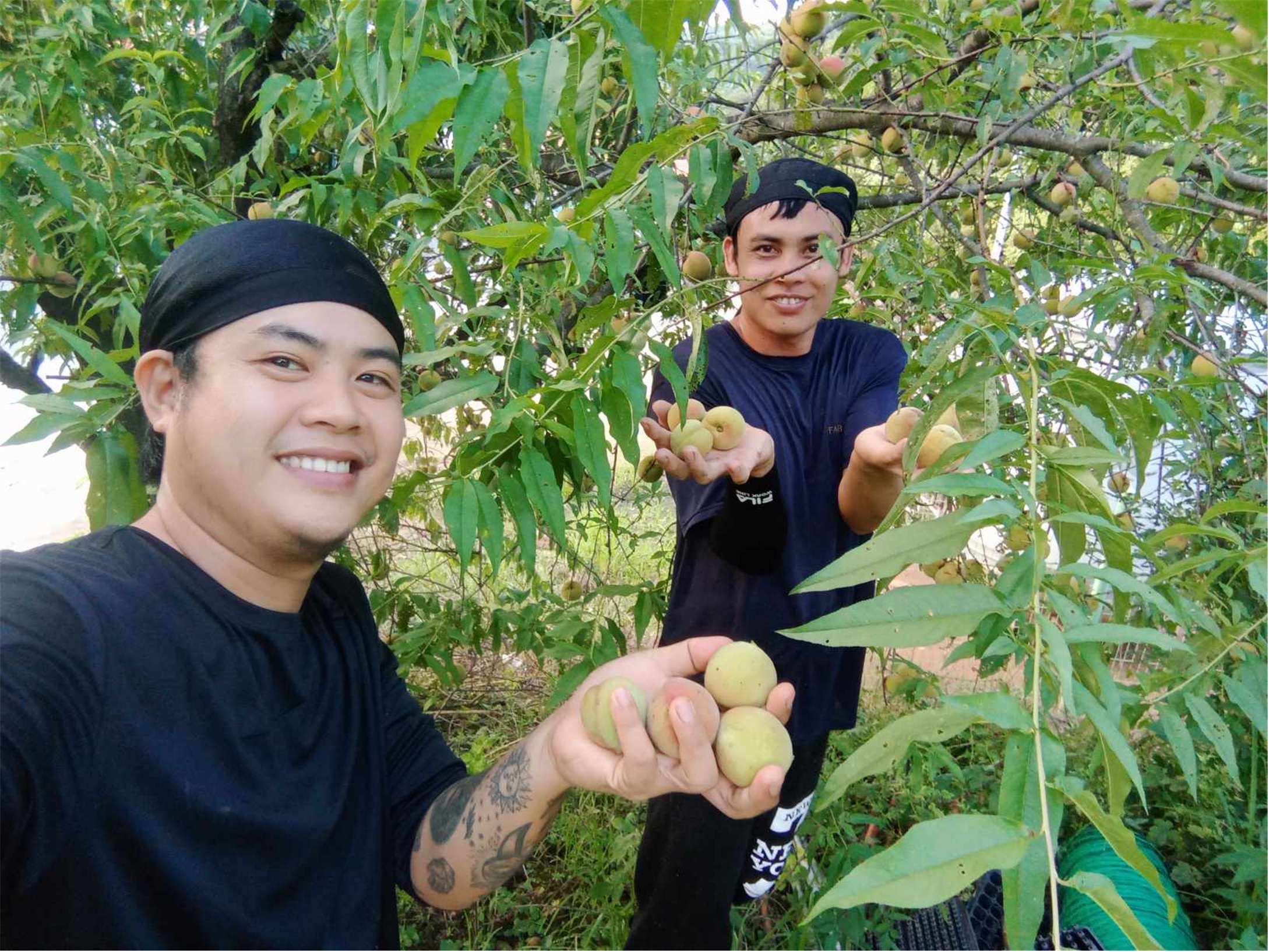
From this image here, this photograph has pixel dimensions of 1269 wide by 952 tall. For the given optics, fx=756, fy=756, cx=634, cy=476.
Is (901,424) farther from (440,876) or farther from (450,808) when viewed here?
(440,876)

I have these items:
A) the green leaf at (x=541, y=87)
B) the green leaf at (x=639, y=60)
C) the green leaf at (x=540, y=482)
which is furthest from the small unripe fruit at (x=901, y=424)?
the green leaf at (x=541, y=87)

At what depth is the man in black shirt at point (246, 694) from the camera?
1.17m

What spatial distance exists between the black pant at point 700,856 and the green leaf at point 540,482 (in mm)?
1354

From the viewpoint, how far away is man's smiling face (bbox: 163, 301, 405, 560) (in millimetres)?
1350

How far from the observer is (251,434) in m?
1.34

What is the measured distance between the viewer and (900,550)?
3.24ft

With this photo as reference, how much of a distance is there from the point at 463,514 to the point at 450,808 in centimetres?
71

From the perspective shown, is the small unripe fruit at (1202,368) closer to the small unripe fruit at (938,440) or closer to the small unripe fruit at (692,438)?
the small unripe fruit at (938,440)

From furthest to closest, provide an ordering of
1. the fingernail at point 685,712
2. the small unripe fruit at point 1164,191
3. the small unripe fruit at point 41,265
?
1. the small unripe fruit at point 1164,191
2. the small unripe fruit at point 41,265
3. the fingernail at point 685,712

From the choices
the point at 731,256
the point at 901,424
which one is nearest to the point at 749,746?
the point at 901,424

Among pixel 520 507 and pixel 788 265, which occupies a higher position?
pixel 788 265

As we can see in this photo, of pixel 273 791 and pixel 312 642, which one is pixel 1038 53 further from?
pixel 273 791

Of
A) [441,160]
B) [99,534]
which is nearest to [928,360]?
[99,534]

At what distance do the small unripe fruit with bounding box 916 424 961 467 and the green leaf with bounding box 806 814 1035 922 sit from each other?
1098mm
